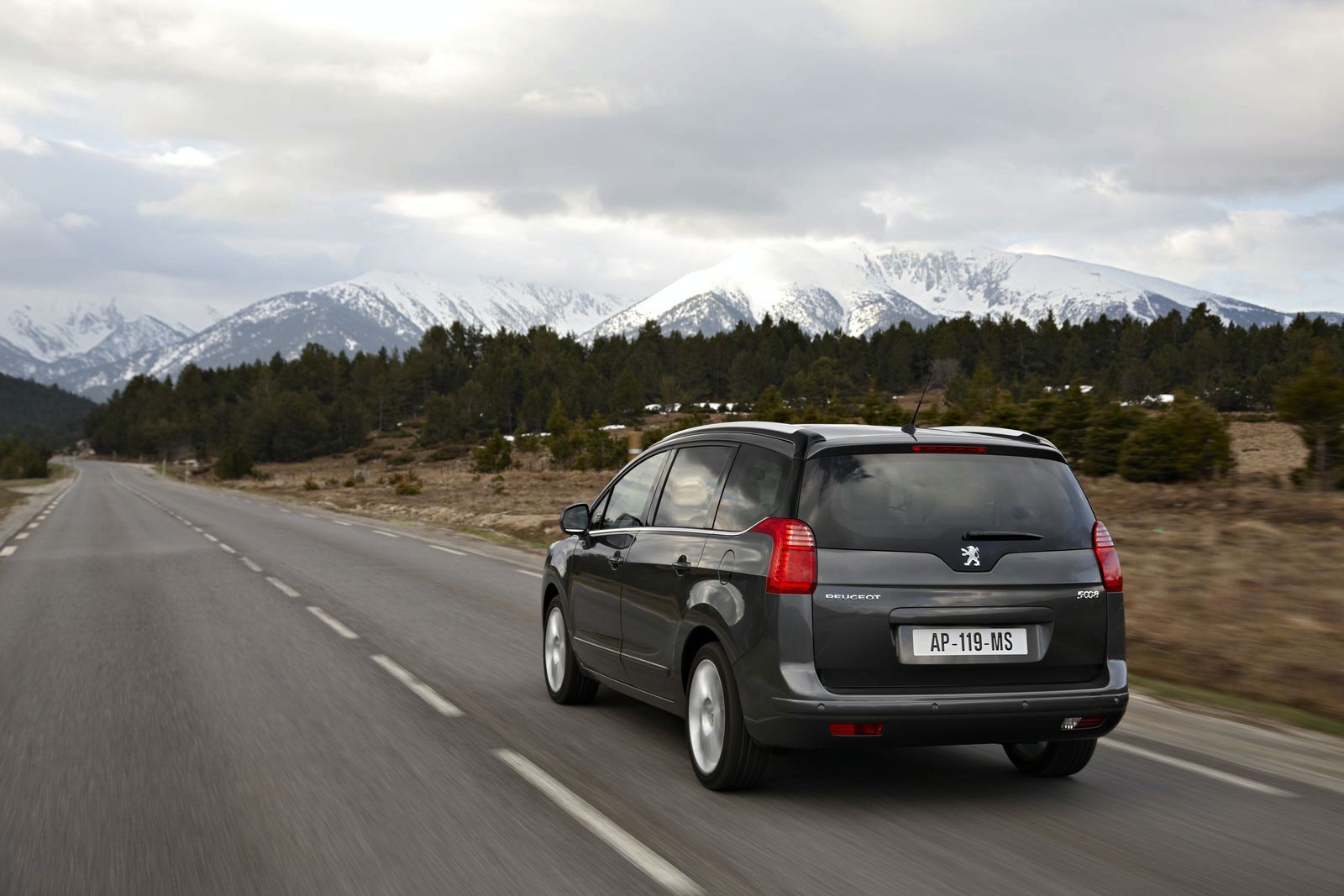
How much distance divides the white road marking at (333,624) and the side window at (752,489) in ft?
19.2

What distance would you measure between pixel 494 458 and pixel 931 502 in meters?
79.9

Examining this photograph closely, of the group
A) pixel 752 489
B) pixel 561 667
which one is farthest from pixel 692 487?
pixel 561 667

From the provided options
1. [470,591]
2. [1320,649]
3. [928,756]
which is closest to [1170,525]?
[1320,649]

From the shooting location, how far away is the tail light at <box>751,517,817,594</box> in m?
5.09

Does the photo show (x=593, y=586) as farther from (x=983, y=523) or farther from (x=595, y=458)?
(x=595, y=458)

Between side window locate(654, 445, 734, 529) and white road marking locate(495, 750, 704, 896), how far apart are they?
1.41 m

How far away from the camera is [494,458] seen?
84000 millimetres

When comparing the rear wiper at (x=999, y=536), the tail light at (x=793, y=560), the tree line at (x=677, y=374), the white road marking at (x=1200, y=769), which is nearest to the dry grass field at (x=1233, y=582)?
the white road marking at (x=1200, y=769)

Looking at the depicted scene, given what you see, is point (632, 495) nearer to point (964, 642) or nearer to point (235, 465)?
point (964, 642)

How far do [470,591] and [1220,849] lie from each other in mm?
10834

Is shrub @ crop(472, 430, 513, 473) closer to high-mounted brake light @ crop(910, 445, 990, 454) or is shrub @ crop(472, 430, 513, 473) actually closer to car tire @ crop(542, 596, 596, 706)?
car tire @ crop(542, 596, 596, 706)

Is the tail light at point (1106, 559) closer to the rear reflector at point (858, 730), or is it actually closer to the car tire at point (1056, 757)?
the car tire at point (1056, 757)

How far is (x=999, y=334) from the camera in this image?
154 metres

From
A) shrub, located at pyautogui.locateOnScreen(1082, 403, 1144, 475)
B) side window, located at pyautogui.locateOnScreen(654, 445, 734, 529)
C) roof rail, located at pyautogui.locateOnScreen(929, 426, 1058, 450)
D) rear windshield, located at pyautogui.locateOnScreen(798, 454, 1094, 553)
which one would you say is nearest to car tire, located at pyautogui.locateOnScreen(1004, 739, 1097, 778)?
rear windshield, located at pyautogui.locateOnScreen(798, 454, 1094, 553)
